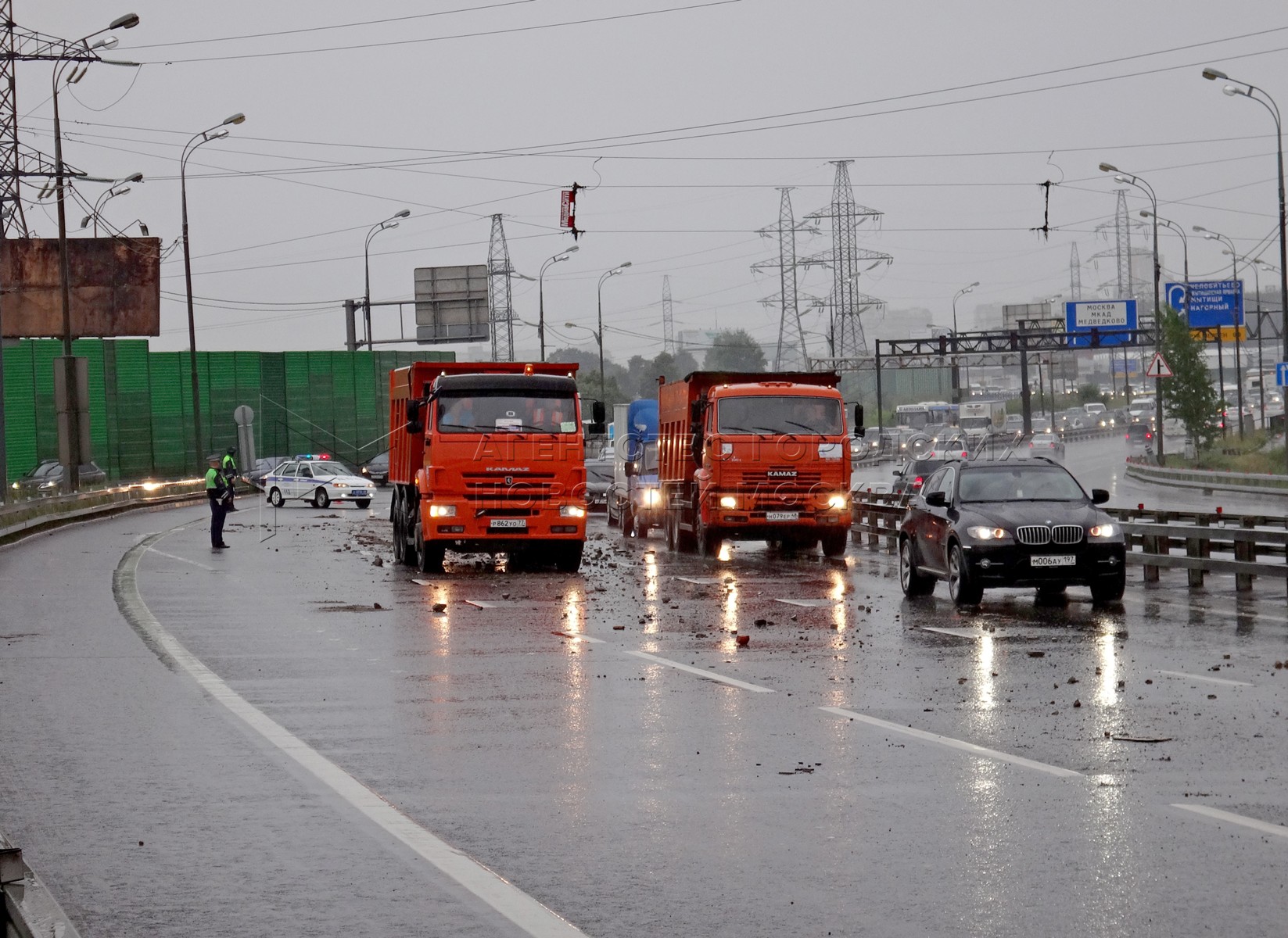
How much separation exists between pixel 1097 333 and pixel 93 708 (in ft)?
296

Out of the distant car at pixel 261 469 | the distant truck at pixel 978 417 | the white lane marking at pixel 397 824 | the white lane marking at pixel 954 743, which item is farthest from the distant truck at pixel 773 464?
the distant truck at pixel 978 417

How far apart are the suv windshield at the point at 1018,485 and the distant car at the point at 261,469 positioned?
47551 millimetres

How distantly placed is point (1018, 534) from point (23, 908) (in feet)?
50.5

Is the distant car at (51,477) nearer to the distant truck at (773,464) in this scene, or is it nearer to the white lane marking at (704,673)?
the distant truck at (773,464)

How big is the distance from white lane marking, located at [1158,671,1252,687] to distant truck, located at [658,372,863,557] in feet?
51.3

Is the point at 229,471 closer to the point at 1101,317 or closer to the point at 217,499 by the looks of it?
the point at 217,499

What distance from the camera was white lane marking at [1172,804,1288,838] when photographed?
753 centimetres

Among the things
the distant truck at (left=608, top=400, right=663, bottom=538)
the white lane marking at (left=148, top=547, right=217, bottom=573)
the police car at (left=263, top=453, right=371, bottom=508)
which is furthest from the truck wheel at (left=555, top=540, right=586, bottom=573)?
the police car at (left=263, top=453, right=371, bottom=508)

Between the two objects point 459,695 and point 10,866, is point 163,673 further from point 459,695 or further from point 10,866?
point 10,866

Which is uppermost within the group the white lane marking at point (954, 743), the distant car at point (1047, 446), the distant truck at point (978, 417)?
the distant truck at point (978, 417)

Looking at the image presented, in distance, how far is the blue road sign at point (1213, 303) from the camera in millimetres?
84875

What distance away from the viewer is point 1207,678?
1304 cm

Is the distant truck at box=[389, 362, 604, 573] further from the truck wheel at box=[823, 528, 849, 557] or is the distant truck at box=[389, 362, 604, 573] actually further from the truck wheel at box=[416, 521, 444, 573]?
the truck wheel at box=[823, 528, 849, 557]

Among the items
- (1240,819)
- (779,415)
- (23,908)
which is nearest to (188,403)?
(779,415)
